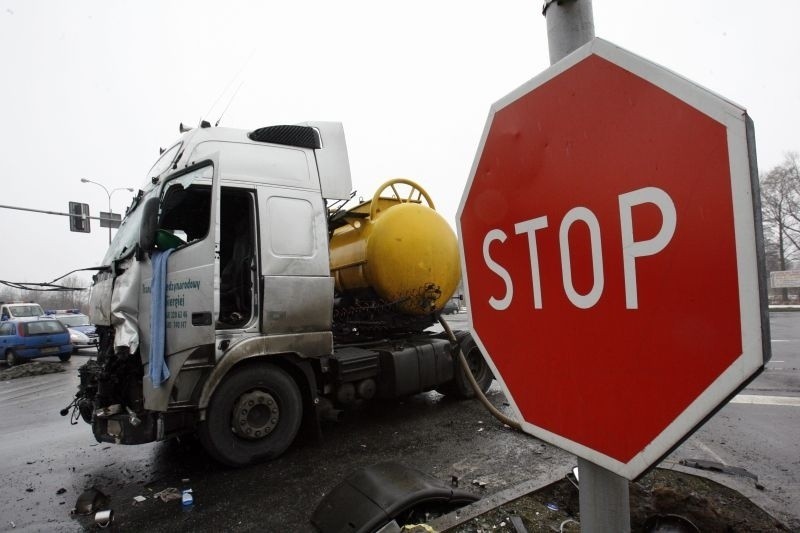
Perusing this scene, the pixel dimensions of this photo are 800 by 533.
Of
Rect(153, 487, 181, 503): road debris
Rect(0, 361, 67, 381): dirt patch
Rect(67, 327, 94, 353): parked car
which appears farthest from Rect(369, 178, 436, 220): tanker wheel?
Rect(67, 327, 94, 353): parked car

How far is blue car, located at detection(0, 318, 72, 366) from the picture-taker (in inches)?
577

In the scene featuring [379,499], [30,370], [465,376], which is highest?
[379,499]

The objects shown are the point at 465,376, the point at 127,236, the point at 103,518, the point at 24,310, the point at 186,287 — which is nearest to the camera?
the point at 103,518

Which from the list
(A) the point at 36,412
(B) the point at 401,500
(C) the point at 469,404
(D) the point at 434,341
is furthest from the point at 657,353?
(A) the point at 36,412

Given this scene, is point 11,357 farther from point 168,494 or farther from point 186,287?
point 186,287

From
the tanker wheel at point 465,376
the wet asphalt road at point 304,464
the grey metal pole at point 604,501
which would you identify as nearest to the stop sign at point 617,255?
the grey metal pole at point 604,501

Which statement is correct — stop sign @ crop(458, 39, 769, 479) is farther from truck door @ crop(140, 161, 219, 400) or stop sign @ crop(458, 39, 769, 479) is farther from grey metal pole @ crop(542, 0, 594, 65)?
truck door @ crop(140, 161, 219, 400)

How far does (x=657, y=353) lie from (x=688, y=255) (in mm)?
198

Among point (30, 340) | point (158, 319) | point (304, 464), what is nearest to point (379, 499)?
point (304, 464)

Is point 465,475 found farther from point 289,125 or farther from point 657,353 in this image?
point 289,125

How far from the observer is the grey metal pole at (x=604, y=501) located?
99 cm

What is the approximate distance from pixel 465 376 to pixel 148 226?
486 cm

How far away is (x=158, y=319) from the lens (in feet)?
13.4

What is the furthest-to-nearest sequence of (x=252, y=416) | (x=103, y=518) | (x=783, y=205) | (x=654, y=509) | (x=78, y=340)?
1. (x=783, y=205)
2. (x=78, y=340)
3. (x=252, y=416)
4. (x=103, y=518)
5. (x=654, y=509)
